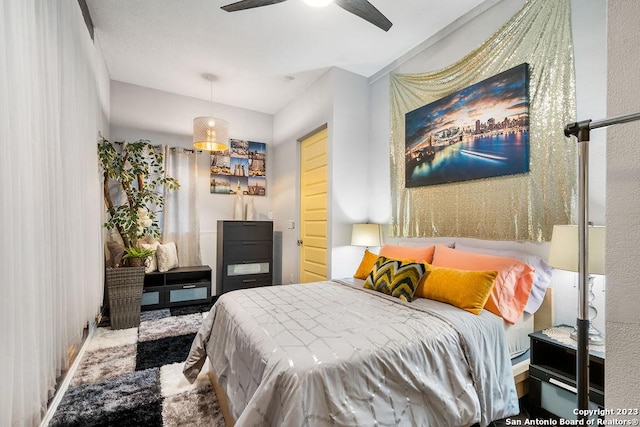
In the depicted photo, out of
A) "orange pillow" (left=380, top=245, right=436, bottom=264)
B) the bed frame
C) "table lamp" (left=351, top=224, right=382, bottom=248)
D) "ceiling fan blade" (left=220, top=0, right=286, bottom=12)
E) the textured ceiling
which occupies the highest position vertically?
the textured ceiling

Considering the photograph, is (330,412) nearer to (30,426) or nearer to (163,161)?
(30,426)

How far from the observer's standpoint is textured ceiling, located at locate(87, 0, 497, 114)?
251 centimetres

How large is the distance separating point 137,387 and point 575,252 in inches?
109

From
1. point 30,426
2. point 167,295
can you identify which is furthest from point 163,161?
point 30,426

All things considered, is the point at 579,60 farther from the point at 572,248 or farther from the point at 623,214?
the point at 623,214

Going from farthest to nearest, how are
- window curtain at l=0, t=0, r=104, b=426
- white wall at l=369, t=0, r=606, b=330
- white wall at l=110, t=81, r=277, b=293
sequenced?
1. white wall at l=110, t=81, r=277, b=293
2. white wall at l=369, t=0, r=606, b=330
3. window curtain at l=0, t=0, r=104, b=426

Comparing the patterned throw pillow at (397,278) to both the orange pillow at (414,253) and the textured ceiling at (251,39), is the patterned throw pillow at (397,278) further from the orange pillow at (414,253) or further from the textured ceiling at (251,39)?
the textured ceiling at (251,39)

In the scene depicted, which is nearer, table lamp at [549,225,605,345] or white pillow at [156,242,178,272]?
table lamp at [549,225,605,345]

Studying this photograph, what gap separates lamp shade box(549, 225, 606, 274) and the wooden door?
2340 mm

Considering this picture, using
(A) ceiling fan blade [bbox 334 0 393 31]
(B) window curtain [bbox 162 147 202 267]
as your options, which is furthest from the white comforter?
(B) window curtain [bbox 162 147 202 267]

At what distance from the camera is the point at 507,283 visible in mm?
1864

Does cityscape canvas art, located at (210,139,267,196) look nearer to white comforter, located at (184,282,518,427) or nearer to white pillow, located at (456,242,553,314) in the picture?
white comforter, located at (184,282,518,427)

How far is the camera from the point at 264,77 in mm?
3719

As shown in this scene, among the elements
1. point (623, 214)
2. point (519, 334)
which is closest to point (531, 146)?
point (519, 334)
